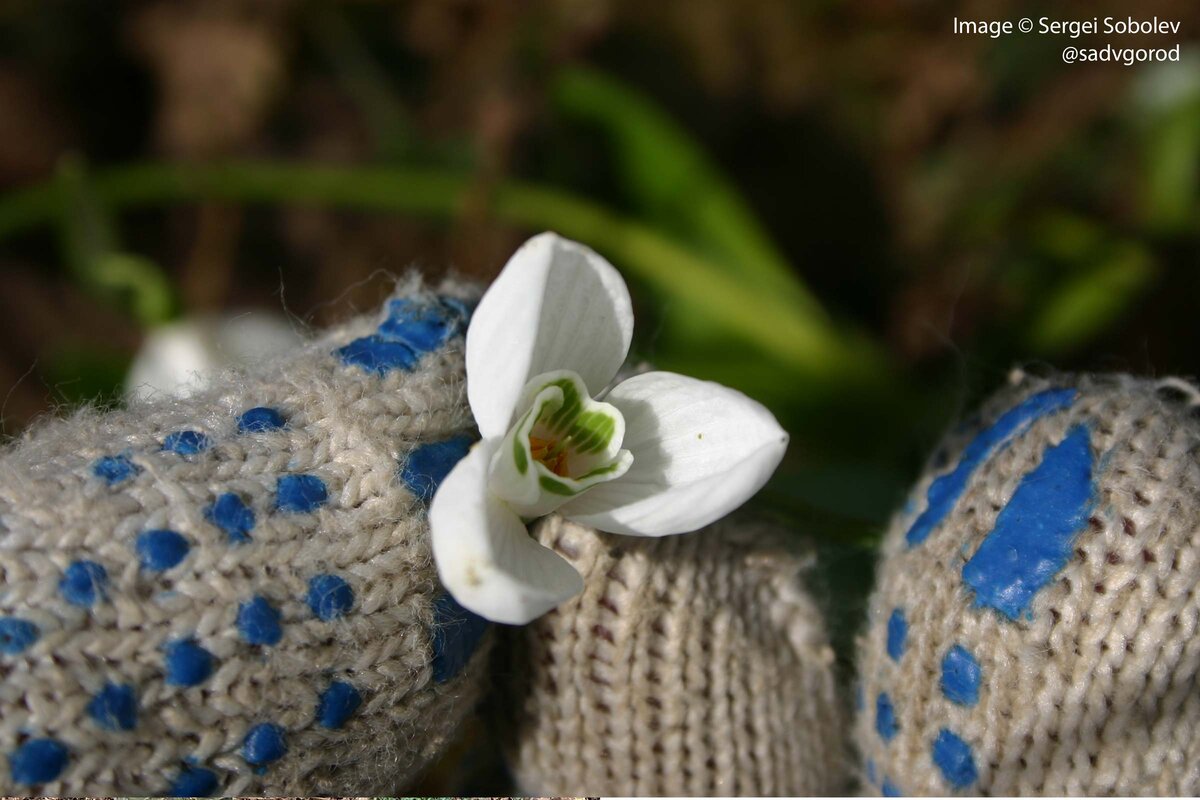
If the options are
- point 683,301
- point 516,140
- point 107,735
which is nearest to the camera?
point 107,735

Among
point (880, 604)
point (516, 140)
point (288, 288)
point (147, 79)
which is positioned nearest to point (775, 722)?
point (880, 604)

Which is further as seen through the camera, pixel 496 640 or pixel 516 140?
pixel 516 140

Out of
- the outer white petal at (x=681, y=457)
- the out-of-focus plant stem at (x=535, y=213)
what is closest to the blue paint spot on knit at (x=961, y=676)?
the outer white petal at (x=681, y=457)

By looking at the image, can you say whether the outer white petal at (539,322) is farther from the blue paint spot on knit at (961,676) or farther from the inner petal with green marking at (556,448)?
the blue paint spot on knit at (961,676)

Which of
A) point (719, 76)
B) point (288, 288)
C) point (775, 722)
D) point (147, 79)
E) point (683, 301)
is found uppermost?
point (147, 79)

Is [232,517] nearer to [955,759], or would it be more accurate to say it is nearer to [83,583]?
[83,583]

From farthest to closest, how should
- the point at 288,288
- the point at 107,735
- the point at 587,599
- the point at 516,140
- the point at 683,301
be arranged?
the point at 288,288
the point at 516,140
the point at 683,301
the point at 587,599
the point at 107,735

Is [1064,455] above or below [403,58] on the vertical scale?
below

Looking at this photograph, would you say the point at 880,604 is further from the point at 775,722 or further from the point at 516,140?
the point at 516,140

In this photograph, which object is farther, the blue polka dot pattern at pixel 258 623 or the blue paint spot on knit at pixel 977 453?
the blue paint spot on knit at pixel 977 453
